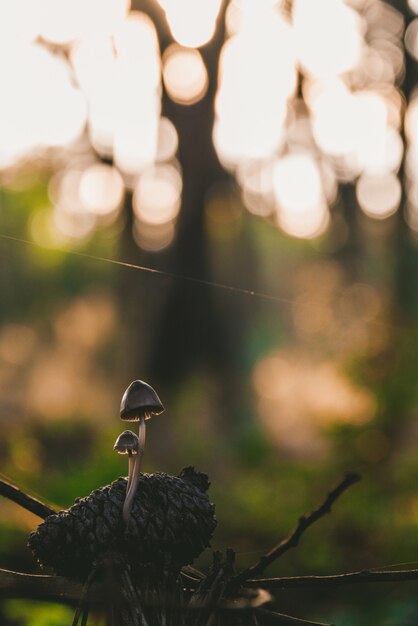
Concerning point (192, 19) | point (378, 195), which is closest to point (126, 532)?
point (192, 19)

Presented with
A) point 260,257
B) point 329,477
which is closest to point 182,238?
point 329,477

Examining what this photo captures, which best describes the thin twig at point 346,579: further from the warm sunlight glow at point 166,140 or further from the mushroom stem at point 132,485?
the warm sunlight glow at point 166,140

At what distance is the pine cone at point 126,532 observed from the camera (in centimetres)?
70

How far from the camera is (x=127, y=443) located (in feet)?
2.46

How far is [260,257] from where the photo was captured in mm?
17891

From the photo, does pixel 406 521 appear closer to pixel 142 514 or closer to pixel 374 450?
pixel 374 450

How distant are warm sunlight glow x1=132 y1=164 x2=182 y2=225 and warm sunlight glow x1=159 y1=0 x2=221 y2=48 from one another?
7.01ft

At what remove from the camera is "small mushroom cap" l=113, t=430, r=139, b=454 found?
0.74m

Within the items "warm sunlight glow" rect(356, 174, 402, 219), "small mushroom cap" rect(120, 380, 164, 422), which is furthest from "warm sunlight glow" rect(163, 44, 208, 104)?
"small mushroom cap" rect(120, 380, 164, 422)

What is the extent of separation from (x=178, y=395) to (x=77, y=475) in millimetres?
4086

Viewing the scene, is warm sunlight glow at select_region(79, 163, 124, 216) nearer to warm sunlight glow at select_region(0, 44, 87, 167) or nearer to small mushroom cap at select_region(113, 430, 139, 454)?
warm sunlight glow at select_region(0, 44, 87, 167)

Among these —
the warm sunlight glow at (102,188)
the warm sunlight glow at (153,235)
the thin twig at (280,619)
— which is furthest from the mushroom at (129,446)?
the warm sunlight glow at (102,188)

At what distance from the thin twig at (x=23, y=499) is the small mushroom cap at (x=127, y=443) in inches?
4.4

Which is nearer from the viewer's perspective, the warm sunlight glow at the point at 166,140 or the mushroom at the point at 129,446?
the mushroom at the point at 129,446
